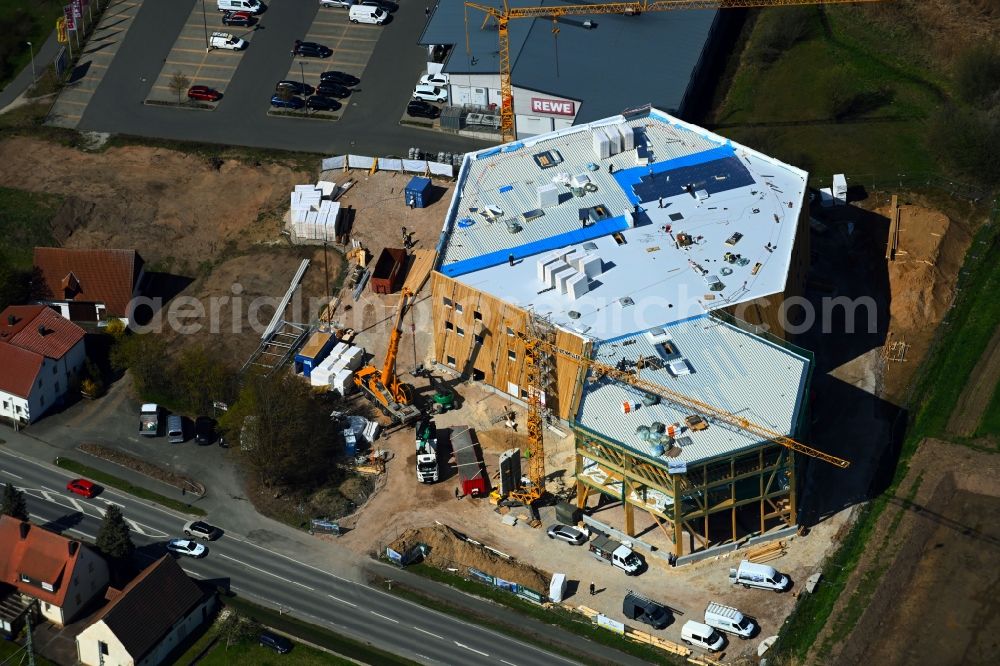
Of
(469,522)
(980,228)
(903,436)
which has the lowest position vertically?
(469,522)


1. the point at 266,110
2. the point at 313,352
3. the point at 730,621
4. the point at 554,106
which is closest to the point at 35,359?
the point at 313,352

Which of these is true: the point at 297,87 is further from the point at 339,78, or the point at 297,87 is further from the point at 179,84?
the point at 179,84

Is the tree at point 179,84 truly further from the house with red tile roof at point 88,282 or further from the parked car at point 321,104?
the house with red tile roof at point 88,282

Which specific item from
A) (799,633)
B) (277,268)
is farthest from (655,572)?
(277,268)

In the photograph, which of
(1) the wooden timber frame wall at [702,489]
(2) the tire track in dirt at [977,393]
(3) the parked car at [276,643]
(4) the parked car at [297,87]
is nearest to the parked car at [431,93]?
(4) the parked car at [297,87]

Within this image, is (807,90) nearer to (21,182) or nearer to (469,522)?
(469,522)

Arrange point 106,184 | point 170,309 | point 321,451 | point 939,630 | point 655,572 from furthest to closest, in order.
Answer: point 106,184 < point 170,309 < point 321,451 < point 655,572 < point 939,630
